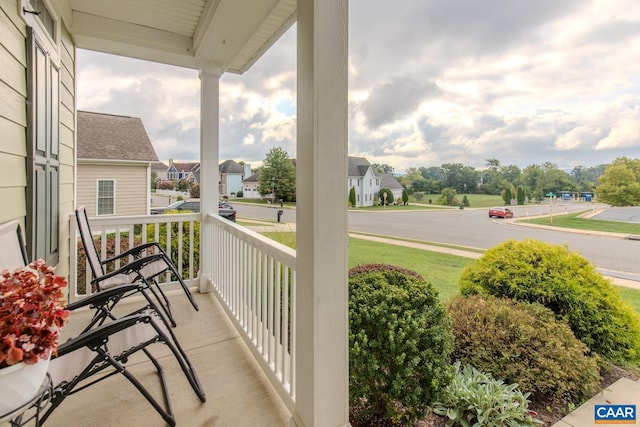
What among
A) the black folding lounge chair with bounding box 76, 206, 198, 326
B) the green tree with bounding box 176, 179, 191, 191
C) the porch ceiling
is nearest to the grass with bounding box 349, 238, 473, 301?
the black folding lounge chair with bounding box 76, 206, 198, 326

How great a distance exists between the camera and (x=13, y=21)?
1735mm

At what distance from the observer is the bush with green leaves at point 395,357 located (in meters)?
1.66

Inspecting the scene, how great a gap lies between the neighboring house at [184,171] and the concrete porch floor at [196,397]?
1968 millimetres

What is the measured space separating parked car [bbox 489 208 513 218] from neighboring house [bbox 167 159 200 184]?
3.15m

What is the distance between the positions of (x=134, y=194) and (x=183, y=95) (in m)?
1.40

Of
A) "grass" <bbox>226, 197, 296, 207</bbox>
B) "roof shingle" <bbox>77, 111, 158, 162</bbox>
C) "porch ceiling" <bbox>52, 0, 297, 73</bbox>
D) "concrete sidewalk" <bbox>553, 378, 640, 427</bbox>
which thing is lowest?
"concrete sidewalk" <bbox>553, 378, 640, 427</bbox>

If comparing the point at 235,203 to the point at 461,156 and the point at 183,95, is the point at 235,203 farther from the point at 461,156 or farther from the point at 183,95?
the point at 461,156

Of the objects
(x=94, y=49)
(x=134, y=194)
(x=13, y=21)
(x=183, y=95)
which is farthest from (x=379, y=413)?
(x=94, y=49)

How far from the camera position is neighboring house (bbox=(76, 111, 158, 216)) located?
12.2ft

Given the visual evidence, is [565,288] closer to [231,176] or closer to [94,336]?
[94,336]

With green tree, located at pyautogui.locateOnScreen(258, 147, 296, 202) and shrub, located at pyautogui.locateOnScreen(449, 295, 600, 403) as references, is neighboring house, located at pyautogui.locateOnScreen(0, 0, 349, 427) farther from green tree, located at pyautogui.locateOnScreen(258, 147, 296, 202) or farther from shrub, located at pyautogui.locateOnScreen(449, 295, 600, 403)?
shrub, located at pyautogui.locateOnScreen(449, 295, 600, 403)

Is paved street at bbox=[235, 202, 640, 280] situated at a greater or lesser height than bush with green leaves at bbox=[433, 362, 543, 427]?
greater

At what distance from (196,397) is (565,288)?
272 cm

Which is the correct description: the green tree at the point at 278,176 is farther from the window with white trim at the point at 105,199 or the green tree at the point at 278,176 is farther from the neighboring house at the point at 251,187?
the window with white trim at the point at 105,199
